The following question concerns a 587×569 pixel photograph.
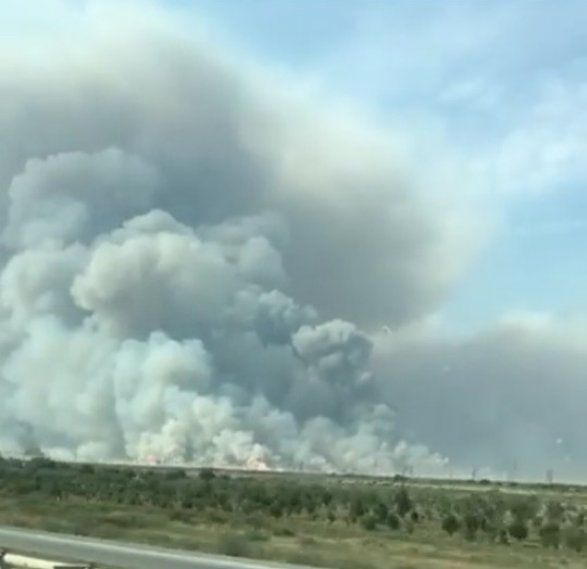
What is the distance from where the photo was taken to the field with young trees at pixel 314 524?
1880 inches

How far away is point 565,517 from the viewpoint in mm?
91188

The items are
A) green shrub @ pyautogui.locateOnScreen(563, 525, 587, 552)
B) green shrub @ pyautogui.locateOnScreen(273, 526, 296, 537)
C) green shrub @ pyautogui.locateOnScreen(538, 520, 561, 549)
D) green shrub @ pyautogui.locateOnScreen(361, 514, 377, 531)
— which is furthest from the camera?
green shrub @ pyautogui.locateOnScreen(361, 514, 377, 531)

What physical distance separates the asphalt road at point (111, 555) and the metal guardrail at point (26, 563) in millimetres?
677

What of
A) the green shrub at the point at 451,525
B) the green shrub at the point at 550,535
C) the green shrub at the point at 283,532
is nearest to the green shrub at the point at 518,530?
the green shrub at the point at 550,535

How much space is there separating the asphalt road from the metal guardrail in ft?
2.22

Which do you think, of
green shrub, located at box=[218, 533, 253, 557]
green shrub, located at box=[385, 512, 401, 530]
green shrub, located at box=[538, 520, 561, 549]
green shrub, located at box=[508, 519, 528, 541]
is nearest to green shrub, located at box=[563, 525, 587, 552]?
green shrub, located at box=[538, 520, 561, 549]

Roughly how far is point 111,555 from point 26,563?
6.85 feet

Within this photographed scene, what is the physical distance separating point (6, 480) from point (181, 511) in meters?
37.4

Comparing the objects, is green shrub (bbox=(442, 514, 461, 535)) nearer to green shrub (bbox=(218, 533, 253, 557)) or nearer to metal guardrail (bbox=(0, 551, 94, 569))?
green shrub (bbox=(218, 533, 253, 557))

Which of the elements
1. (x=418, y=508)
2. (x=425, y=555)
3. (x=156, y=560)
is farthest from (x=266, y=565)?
(x=418, y=508)

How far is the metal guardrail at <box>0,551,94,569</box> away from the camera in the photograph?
101 feet

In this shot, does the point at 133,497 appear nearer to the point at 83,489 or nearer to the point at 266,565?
the point at 83,489

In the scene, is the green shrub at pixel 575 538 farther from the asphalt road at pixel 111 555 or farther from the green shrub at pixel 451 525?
the asphalt road at pixel 111 555

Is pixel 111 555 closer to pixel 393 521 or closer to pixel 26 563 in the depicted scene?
pixel 26 563
